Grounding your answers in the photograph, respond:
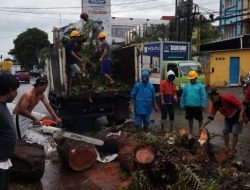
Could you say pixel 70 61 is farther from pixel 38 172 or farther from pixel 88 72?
pixel 38 172

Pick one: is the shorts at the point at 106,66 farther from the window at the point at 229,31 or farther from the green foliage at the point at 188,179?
the window at the point at 229,31

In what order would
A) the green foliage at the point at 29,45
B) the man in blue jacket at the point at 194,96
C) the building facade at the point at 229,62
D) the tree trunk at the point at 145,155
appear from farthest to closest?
the green foliage at the point at 29,45, the building facade at the point at 229,62, the man in blue jacket at the point at 194,96, the tree trunk at the point at 145,155

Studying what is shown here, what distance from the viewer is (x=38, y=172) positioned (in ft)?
25.3

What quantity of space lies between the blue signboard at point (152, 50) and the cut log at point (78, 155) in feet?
57.4

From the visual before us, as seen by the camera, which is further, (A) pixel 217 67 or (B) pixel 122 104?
(A) pixel 217 67

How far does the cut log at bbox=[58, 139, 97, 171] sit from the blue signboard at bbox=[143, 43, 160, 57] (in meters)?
17.5

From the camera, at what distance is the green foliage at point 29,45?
88625mm

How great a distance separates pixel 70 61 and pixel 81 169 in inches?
173

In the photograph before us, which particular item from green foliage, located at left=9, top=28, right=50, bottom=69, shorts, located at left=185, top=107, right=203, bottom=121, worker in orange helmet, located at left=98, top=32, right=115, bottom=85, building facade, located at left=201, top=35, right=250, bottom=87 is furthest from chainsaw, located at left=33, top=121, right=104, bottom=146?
green foliage, located at left=9, top=28, right=50, bottom=69

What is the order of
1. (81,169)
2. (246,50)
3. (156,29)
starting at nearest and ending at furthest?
(81,169) < (246,50) < (156,29)

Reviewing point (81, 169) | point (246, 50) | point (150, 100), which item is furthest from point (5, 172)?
point (246, 50)

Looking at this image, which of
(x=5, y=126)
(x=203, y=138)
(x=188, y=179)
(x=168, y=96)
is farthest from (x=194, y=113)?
(x=5, y=126)

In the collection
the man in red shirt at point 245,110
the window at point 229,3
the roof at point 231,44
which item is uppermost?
the window at point 229,3

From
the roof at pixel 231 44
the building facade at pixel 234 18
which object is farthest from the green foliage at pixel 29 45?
the roof at pixel 231 44
